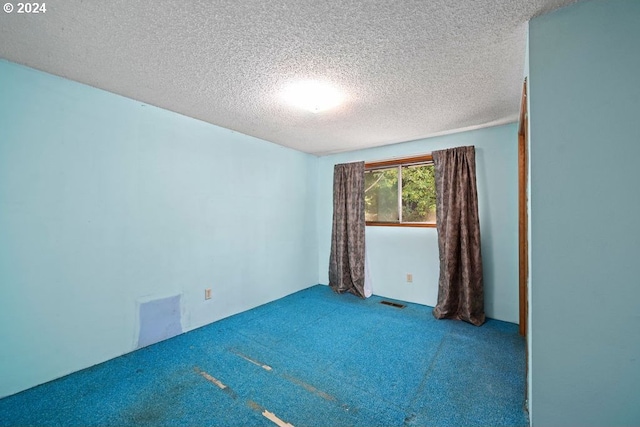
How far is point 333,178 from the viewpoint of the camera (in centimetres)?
425

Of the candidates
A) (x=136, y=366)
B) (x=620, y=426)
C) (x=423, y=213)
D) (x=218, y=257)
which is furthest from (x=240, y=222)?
(x=620, y=426)

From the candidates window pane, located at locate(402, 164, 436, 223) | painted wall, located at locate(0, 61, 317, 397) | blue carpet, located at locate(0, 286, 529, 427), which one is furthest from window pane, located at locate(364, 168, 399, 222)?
painted wall, located at locate(0, 61, 317, 397)

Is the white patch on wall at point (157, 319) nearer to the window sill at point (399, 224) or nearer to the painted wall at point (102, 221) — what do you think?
the painted wall at point (102, 221)

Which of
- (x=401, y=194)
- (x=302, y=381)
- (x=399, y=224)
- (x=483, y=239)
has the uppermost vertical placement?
(x=401, y=194)

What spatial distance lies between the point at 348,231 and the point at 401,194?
95 centimetres

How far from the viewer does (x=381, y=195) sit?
3914mm

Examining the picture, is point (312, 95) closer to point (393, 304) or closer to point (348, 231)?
point (348, 231)

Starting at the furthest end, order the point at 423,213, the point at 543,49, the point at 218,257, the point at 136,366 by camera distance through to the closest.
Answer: the point at 423,213 < the point at 218,257 < the point at 136,366 < the point at 543,49

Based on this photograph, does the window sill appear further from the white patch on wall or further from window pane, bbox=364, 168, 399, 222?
the white patch on wall

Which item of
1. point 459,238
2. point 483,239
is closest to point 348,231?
point 459,238

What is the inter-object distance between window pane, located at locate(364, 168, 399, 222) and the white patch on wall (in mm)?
2747

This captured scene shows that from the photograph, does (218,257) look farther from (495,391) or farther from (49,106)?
(495,391)

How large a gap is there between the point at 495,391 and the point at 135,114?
11.7 feet

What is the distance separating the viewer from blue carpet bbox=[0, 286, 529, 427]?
61.5 inches
